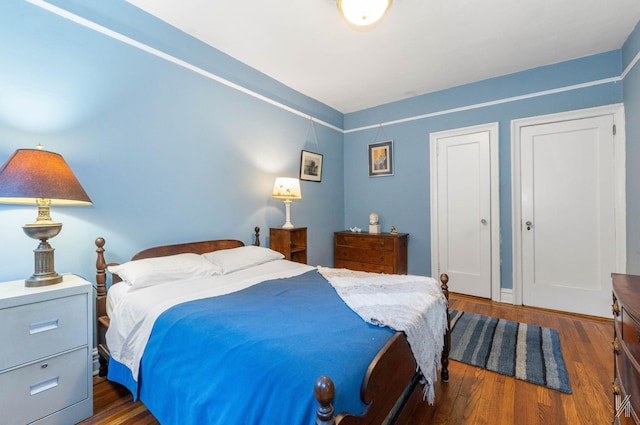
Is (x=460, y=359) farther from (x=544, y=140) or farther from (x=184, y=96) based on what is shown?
(x=184, y=96)

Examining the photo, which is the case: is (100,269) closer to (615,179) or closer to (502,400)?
(502,400)

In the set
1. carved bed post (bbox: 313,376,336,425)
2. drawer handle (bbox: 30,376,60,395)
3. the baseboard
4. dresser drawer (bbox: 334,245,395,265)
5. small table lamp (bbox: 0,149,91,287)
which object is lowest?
the baseboard

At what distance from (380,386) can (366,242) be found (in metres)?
2.87

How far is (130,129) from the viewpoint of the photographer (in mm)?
2135

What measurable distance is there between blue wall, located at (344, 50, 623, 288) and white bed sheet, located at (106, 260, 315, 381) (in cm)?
265

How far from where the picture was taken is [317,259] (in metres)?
3.98

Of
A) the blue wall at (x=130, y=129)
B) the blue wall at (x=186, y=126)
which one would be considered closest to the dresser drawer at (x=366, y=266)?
the blue wall at (x=186, y=126)

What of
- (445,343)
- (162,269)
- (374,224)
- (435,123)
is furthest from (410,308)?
(435,123)

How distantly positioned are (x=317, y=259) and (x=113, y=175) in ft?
8.56

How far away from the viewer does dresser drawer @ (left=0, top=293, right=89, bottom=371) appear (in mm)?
1303

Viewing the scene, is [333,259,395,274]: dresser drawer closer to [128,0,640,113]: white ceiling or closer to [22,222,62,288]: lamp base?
[128,0,640,113]: white ceiling

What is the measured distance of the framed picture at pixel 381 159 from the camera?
4.11 metres

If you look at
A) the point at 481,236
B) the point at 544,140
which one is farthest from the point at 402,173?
the point at 544,140

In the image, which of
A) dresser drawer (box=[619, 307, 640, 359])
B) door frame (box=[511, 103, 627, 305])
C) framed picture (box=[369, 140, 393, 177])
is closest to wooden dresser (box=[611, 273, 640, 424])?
dresser drawer (box=[619, 307, 640, 359])
